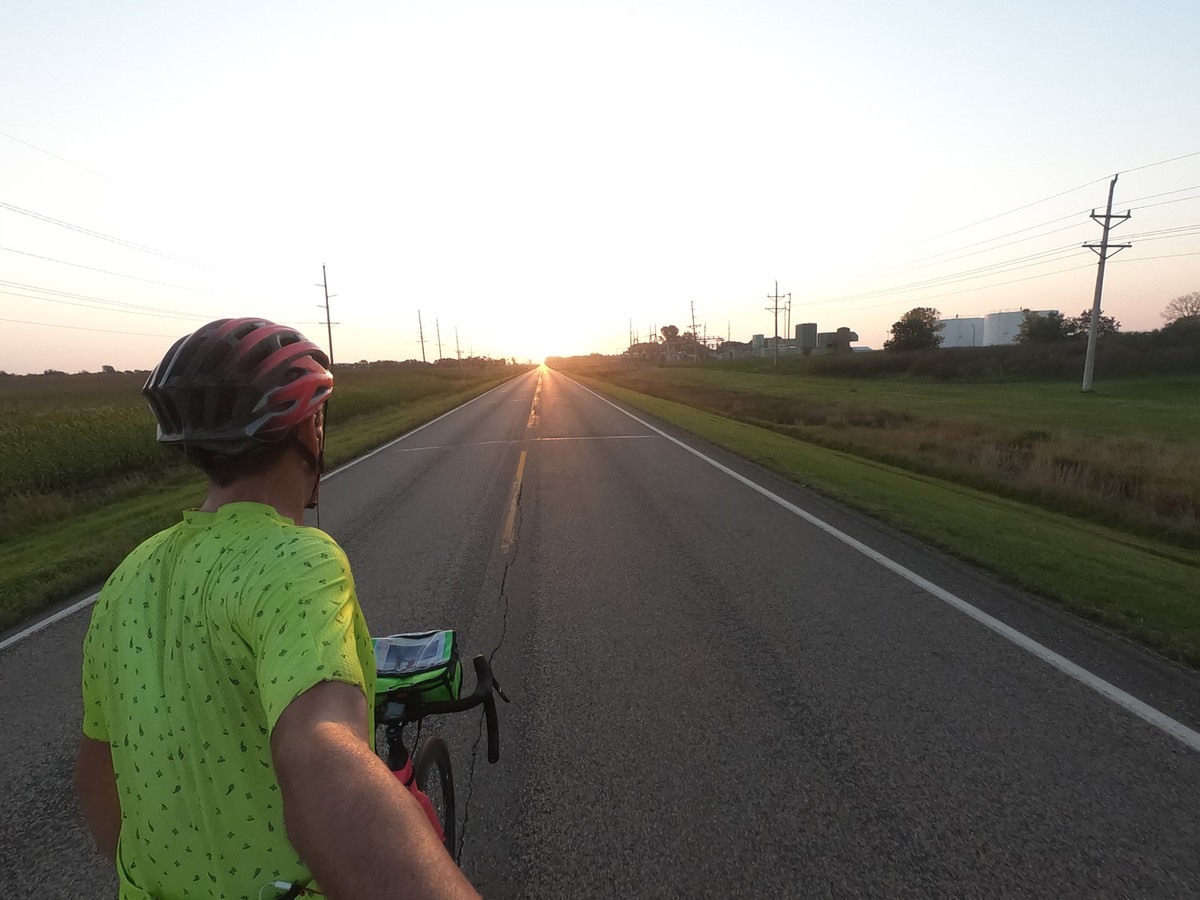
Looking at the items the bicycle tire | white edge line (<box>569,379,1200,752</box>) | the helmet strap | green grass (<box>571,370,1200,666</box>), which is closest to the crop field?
green grass (<box>571,370,1200,666</box>)

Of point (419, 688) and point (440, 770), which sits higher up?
point (419, 688)

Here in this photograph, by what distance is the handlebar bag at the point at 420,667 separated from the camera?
1.96m

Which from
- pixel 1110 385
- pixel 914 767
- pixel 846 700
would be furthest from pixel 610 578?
pixel 1110 385

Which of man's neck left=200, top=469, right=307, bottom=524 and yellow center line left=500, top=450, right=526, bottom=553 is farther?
yellow center line left=500, top=450, right=526, bottom=553

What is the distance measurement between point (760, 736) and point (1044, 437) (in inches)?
964

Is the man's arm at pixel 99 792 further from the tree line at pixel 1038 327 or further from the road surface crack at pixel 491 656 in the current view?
the tree line at pixel 1038 327

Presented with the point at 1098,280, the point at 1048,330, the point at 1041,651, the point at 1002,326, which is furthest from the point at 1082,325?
the point at 1041,651

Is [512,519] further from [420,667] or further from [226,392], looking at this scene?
[226,392]

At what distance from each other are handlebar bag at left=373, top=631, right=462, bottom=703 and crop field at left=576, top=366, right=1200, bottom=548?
1295 cm

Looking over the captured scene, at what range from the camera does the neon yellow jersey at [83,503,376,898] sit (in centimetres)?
121

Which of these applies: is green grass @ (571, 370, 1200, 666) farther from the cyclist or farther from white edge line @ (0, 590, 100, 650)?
white edge line @ (0, 590, 100, 650)

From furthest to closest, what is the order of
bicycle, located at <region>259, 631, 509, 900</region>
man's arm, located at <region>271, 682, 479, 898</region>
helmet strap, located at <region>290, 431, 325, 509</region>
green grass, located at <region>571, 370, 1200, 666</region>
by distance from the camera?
green grass, located at <region>571, 370, 1200, 666</region> < bicycle, located at <region>259, 631, 509, 900</region> < helmet strap, located at <region>290, 431, 325, 509</region> < man's arm, located at <region>271, 682, 479, 898</region>

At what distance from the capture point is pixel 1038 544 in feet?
26.0

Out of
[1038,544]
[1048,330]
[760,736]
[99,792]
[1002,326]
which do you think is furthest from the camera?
[1002,326]
